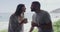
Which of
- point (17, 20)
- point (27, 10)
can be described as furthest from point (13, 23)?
point (27, 10)

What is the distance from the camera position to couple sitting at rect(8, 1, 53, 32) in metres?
2.00

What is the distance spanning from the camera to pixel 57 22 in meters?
2.11

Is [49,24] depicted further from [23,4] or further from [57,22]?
[23,4]

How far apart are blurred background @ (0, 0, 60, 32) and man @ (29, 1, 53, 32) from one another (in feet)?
0.17

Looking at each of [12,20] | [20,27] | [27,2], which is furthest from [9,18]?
[27,2]

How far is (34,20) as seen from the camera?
2033mm

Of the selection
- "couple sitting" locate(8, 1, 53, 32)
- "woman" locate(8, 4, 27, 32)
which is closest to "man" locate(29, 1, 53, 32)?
"couple sitting" locate(8, 1, 53, 32)

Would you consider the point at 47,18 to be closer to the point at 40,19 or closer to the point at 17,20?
the point at 40,19

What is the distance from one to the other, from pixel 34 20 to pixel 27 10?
0.16m

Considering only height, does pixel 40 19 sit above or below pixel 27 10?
below

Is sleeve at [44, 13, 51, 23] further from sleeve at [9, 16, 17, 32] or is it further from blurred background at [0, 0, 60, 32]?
sleeve at [9, 16, 17, 32]

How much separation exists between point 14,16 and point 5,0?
275 millimetres

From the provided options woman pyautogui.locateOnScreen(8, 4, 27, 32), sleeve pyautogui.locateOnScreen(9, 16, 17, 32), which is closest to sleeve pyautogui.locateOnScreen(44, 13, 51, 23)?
woman pyautogui.locateOnScreen(8, 4, 27, 32)

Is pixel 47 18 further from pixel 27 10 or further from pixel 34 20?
pixel 27 10
